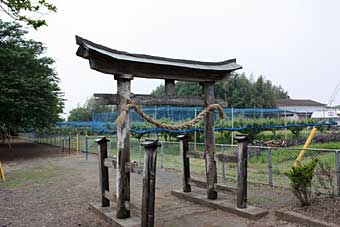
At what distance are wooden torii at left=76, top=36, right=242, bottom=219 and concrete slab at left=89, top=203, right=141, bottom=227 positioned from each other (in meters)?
0.12

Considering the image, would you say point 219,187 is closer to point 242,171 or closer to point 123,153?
point 242,171

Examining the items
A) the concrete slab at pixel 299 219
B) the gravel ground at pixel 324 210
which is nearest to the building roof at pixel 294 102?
the gravel ground at pixel 324 210

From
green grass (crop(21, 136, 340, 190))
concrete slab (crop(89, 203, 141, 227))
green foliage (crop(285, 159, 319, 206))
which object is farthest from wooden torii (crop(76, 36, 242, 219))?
green grass (crop(21, 136, 340, 190))

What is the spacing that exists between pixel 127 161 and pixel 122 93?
107cm

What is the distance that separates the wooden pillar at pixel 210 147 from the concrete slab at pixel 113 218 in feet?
5.43

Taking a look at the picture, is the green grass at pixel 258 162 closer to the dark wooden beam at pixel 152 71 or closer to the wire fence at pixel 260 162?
the wire fence at pixel 260 162

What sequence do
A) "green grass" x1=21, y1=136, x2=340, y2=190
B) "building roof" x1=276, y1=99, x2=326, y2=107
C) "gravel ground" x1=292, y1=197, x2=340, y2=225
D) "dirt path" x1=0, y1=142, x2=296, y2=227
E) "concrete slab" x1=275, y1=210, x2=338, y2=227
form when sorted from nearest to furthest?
"concrete slab" x1=275, y1=210, x2=338, y2=227, "gravel ground" x1=292, y1=197, x2=340, y2=225, "dirt path" x1=0, y1=142, x2=296, y2=227, "green grass" x1=21, y1=136, x2=340, y2=190, "building roof" x1=276, y1=99, x2=326, y2=107

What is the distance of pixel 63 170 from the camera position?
11.4 meters

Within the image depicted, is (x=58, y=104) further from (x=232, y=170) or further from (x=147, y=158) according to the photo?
(x=147, y=158)

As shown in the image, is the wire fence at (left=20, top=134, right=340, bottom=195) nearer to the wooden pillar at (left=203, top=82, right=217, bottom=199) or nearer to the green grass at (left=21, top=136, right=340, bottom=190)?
the green grass at (left=21, top=136, right=340, bottom=190)

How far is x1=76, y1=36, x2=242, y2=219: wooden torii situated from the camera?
4.59 m

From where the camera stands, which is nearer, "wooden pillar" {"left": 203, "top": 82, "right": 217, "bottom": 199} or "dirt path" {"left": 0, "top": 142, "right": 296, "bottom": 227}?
"dirt path" {"left": 0, "top": 142, "right": 296, "bottom": 227}

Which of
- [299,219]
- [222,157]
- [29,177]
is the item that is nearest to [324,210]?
[299,219]

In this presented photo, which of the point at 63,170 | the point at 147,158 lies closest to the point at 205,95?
the point at 147,158
